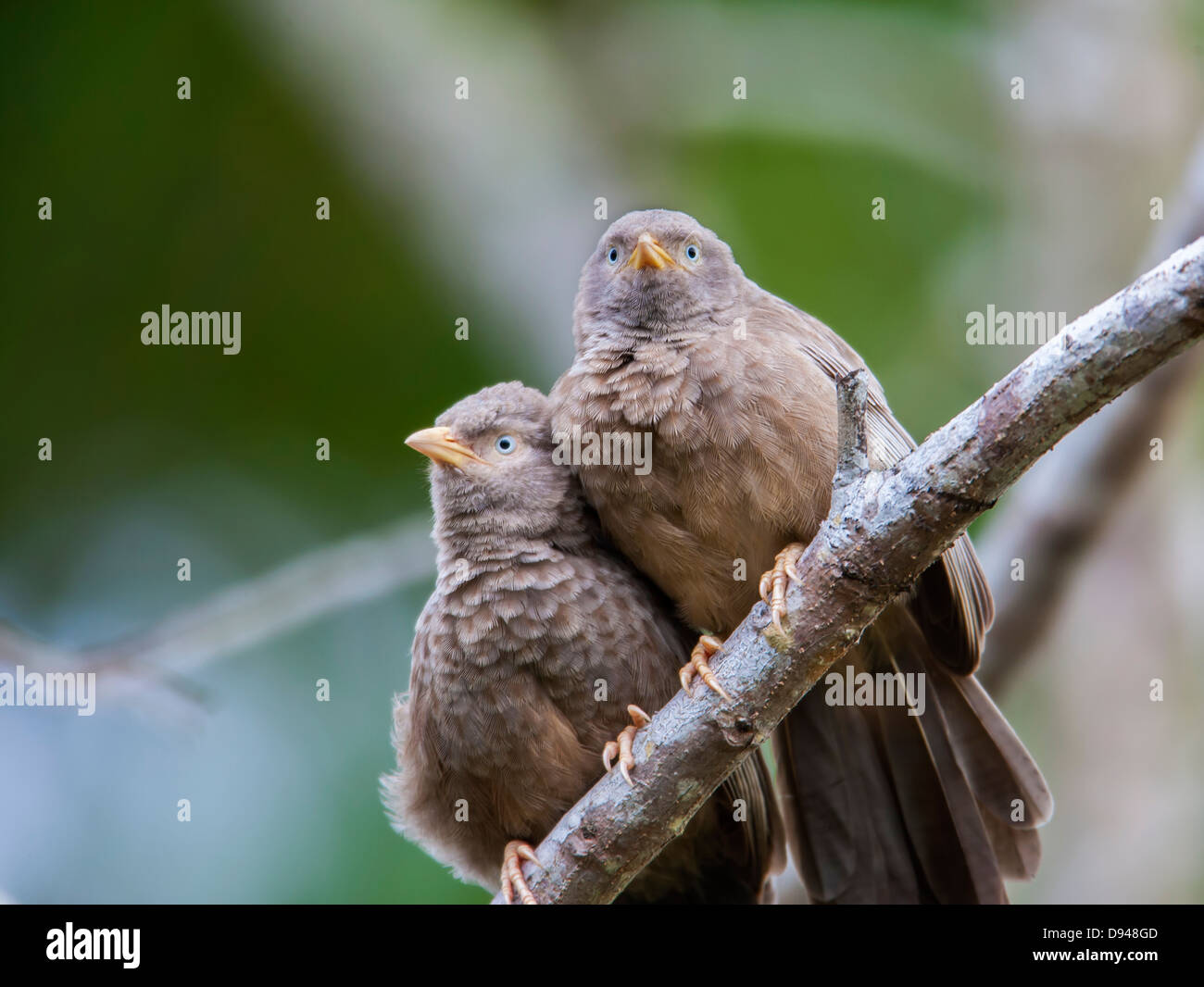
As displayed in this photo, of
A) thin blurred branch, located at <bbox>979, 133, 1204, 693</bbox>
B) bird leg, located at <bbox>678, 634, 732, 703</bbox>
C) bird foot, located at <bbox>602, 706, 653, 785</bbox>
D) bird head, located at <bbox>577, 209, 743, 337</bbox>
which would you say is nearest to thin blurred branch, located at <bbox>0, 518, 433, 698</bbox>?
bird foot, located at <bbox>602, 706, 653, 785</bbox>

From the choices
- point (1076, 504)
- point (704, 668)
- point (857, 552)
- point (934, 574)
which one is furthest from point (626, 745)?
point (1076, 504)

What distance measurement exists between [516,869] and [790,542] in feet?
3.95

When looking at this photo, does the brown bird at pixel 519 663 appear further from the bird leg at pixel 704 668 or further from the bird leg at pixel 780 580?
the bird leg at pixel 780 580

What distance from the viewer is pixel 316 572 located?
5086mm

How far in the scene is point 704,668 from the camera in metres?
3.06

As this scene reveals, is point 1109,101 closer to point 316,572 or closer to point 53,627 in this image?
point 316,572

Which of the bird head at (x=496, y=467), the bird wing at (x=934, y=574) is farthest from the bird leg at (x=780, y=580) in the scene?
the bird head at (x=496, y=467)

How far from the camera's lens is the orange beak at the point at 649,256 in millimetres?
3564

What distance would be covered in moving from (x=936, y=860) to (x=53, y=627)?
4053mm

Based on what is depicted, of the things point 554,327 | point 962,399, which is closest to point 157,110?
point 554,327

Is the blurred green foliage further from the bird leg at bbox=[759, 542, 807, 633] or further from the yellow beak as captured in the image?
the bird leg at bbox=[759, 542, 807, 633]

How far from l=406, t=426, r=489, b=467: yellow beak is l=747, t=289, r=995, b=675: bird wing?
935 millimetres

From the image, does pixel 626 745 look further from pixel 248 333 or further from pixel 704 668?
A: pixel 248 333

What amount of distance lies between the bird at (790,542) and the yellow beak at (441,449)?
0.30 meters
